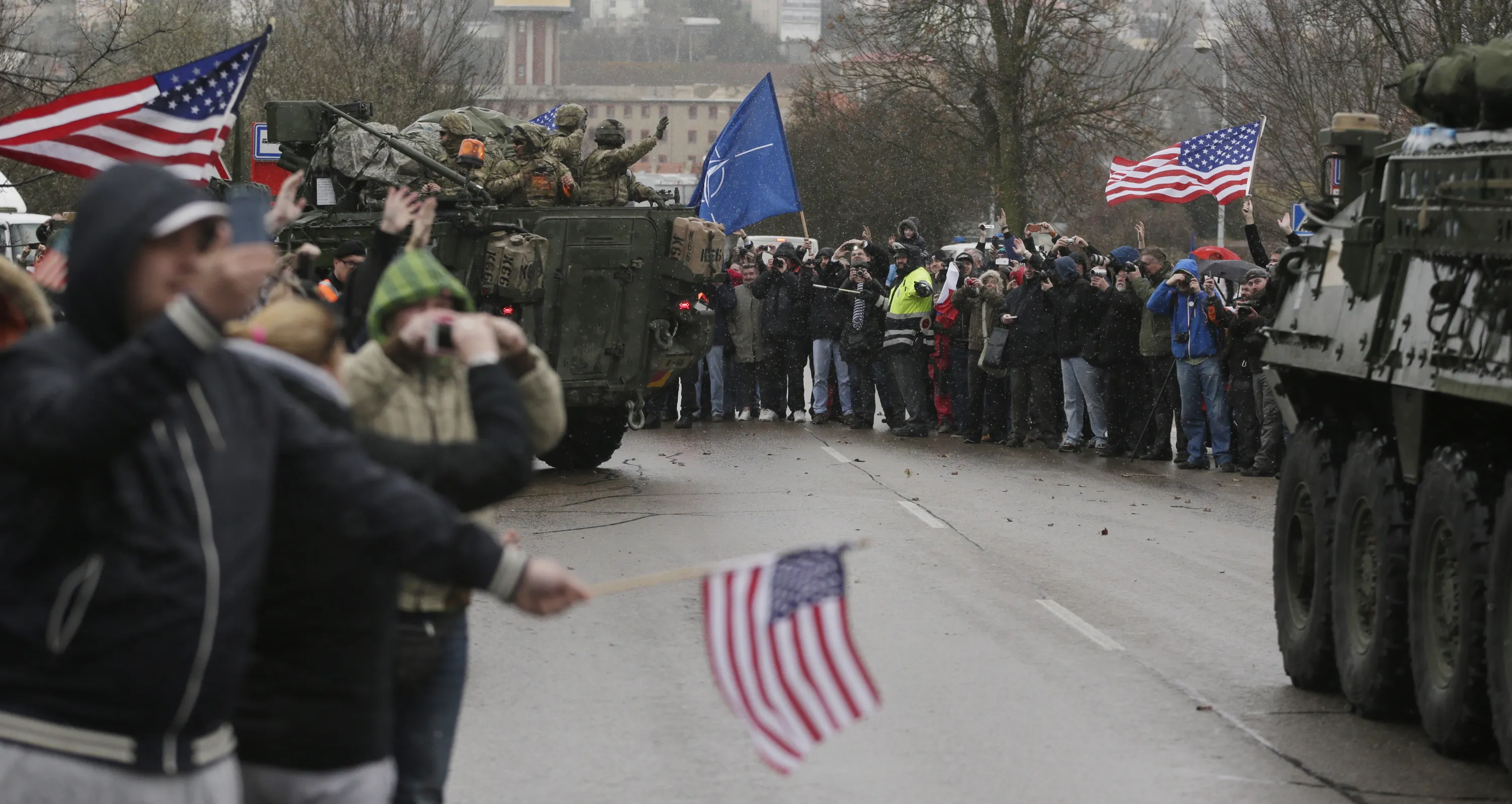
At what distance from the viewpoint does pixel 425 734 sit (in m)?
4.95

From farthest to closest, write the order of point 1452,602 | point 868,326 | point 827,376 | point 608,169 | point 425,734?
point 827,376, point 868,326, point 608,169, point 1452,602, point 425,734

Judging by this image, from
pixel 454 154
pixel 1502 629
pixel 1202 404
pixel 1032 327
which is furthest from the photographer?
pixel 1032 327

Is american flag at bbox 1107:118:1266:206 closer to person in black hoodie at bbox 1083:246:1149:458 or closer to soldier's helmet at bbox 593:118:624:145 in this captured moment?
person in black hoodie at bbox 1083:246:1149:458

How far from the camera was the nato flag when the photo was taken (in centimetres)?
2345

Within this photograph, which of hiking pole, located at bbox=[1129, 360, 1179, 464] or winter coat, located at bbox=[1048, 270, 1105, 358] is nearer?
hiking pole, located at bbox=[1129, 360, 1179, 464]

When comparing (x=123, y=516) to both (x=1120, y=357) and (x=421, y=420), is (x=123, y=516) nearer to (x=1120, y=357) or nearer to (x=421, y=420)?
(x=421, y=420)

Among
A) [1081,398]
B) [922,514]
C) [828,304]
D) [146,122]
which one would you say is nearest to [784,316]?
[828,304]

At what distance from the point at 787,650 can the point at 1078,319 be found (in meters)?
17.1

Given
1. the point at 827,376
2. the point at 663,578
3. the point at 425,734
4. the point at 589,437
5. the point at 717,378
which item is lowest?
the point at 717,378

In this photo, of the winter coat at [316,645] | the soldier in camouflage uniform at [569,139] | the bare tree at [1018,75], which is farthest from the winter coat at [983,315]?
the bare tree at [1018,75]

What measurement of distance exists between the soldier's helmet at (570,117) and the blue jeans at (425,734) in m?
13.2

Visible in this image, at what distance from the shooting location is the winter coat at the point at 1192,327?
19.5 meters

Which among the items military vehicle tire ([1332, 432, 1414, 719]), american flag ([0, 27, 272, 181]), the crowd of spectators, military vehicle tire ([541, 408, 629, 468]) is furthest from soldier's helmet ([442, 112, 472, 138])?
military vehicle tire ([1332, 432, 1414, 719])

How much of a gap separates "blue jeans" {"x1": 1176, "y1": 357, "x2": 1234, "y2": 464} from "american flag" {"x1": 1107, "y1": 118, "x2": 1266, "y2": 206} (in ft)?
5.81
